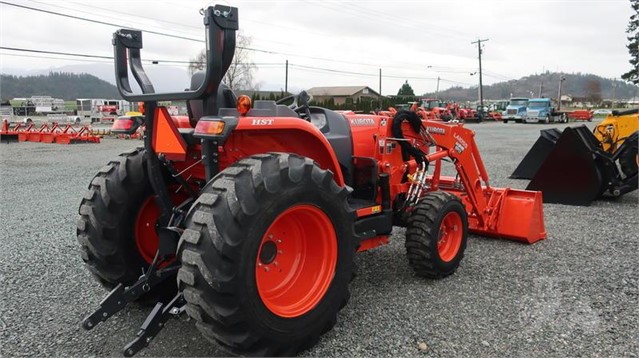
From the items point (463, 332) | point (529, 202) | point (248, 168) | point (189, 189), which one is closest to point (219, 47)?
point (248, 168)

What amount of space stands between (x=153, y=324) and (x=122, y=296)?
0.39m

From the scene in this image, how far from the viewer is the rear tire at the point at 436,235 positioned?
4.27 m

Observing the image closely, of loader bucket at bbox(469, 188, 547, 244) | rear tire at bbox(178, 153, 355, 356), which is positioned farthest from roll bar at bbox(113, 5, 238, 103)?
loader bucket at bbox(469, 188, 547, 244)

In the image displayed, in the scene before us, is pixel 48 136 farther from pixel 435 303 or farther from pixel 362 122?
pixel 435 303

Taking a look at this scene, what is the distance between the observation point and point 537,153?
32.2 feet

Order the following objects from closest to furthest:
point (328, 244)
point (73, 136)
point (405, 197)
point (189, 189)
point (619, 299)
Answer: point (328, 244), point (189, 189), point (619, 299), point (405, 197), point (73, 136)

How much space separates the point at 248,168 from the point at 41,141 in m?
21.3

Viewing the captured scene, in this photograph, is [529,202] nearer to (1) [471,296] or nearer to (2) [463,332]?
(1) [471,296]

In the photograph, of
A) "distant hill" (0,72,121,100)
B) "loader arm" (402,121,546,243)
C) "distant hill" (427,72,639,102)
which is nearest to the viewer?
"loader arm" (402,121,546,243)

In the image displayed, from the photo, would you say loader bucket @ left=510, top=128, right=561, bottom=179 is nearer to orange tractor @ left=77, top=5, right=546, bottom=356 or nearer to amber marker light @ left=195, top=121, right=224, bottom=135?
orange tractor @ left=77, top=5, right=546, bottom=356

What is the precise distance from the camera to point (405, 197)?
4719 mm

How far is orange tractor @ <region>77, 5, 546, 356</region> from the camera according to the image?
2664 mm

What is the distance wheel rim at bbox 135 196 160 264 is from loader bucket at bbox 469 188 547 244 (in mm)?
3621

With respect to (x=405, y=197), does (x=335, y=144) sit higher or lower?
higher
